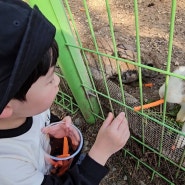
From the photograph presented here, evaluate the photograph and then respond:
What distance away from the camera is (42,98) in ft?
2.68

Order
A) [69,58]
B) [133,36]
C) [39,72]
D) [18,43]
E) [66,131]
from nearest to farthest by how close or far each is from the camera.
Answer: [18,43] → [39,72] → [66,131] → [69,58] → [133,36]

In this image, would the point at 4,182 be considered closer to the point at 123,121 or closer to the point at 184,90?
the point at 123,121

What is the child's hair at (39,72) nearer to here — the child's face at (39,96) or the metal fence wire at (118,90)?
the child's face at (39,96)

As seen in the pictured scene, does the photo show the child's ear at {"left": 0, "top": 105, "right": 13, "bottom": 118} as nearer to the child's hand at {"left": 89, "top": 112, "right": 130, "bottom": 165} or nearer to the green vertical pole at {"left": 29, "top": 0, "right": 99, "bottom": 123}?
the child's hand at {"left": 89, "top": 112, "right": 130, "bottom": 165}

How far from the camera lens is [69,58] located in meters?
1.32

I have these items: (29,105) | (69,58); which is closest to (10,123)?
(29,105)

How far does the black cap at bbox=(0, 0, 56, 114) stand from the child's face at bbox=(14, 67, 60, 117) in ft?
0.34

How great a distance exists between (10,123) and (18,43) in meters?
0.32

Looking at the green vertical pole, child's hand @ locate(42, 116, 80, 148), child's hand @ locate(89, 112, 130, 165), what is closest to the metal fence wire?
the green vertical pole

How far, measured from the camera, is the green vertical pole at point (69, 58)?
116cm

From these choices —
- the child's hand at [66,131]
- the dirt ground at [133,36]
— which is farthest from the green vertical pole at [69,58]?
the child's hand at [66,131]

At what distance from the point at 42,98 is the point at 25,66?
0.18m

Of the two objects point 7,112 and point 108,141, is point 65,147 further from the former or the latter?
point 7,112

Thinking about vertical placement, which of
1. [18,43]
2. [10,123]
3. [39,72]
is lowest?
[10,123]
